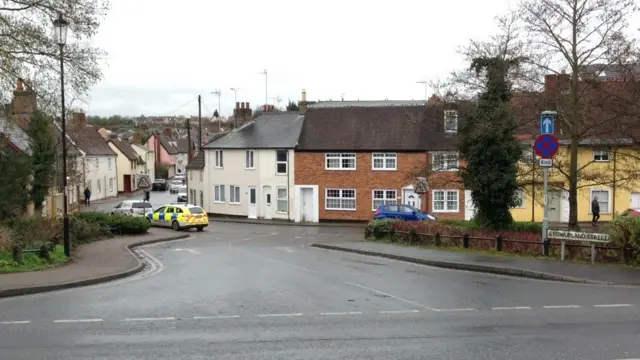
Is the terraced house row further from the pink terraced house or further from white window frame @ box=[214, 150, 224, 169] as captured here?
the pink terraced house

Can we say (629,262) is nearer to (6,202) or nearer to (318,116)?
(6,202)

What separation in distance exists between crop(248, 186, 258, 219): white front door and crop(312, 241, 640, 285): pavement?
2842 centimetres

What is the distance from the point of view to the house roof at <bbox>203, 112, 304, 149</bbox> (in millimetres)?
48469

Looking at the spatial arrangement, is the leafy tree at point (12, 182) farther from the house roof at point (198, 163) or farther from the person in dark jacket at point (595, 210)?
the person in dark jacket at point (595, 210)

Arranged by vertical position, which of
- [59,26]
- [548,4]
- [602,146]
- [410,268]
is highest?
[548,4]

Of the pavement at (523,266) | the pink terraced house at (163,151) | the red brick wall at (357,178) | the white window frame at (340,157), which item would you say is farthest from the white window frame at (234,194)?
the pink terraced house at (163,151)

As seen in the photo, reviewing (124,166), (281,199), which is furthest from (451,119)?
(124,166)

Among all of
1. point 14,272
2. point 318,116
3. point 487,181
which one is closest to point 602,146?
point 487,181

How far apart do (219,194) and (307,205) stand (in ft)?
30.6

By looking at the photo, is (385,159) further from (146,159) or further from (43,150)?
(146,159)

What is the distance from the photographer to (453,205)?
4453cm

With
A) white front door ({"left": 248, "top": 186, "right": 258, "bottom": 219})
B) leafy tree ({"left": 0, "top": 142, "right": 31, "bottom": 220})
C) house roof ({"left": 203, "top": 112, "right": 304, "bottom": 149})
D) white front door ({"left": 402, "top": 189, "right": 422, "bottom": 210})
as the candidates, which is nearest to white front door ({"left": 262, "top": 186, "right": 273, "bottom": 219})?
white front door ({"left": 248, "top": 186, "right": 258, "bottom": 219})

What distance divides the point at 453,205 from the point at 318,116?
1252 cm

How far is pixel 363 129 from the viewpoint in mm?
47312
